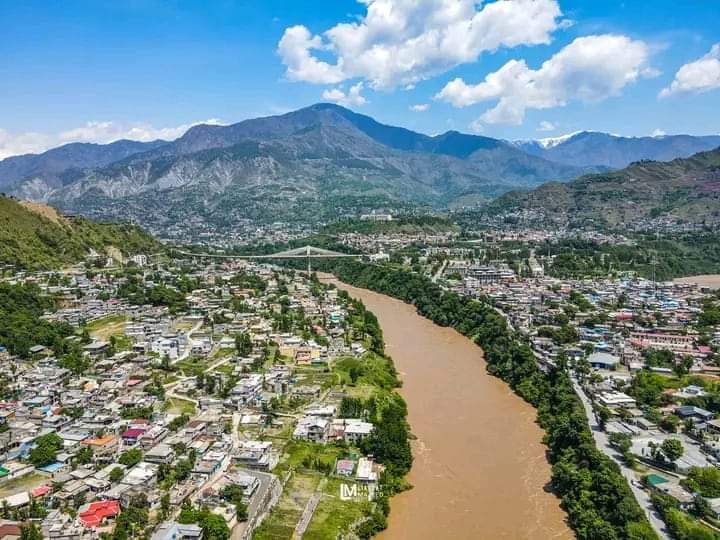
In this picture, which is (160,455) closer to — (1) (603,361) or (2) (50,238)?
(1) (603,361)

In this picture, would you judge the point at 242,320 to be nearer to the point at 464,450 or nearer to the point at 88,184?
the point at 464,450

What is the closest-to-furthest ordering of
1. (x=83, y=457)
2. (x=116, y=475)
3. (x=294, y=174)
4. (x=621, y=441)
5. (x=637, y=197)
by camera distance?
(x=116, y=475) < (x=83, y=457) < (x=621, y=441) < (x=637, y=197) < (x=294, y=174)

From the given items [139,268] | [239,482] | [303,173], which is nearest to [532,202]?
[139,268]

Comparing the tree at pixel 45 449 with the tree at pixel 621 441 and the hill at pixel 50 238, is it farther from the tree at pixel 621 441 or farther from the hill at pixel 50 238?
the hill at pixel 50 238

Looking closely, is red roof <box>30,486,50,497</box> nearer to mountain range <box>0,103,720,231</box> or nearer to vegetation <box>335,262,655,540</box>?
vegetation <box>335,262,655,540</box>

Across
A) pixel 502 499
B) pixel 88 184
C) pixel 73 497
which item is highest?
pixel 88 184

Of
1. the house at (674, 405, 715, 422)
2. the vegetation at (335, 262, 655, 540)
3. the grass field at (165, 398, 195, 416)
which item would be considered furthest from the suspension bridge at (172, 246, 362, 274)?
the house at (674, 405, 715, 422)

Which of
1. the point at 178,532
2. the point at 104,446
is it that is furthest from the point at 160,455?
the point at 178,532

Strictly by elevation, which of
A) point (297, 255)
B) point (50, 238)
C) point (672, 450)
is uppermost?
point (50, 238)
